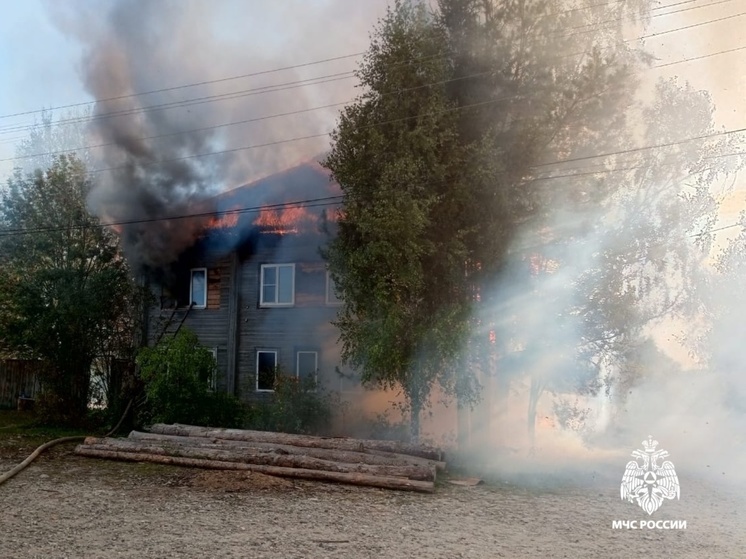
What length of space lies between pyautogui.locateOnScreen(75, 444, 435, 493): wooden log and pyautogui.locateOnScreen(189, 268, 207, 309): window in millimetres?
8284

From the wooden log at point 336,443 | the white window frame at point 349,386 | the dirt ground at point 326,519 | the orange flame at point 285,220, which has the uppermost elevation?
the orange flame at point 285,220

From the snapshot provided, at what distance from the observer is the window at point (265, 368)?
1916cm

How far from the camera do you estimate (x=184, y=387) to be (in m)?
14.8

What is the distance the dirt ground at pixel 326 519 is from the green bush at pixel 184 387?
331 cm

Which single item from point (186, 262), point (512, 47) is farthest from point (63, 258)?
point (512, 47)

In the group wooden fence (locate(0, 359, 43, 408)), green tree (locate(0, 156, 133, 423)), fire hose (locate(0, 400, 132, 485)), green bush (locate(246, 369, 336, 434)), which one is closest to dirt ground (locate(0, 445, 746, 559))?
fire hose (locate(0, 400, 132, 485))

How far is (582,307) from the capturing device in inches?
542

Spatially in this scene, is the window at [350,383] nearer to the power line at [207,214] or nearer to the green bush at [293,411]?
the green bush at [293,411]

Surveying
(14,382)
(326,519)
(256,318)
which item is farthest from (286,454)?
(14,382)

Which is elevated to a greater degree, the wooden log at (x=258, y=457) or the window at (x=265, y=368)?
the window at (x=265, y=368)

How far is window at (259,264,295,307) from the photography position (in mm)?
19531

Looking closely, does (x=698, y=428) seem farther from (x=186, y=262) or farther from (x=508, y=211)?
(x=186, y=262)

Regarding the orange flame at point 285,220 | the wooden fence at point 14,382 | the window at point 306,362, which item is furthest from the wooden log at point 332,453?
the wooden fence at point 14,382

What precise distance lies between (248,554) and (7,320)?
13.9m
